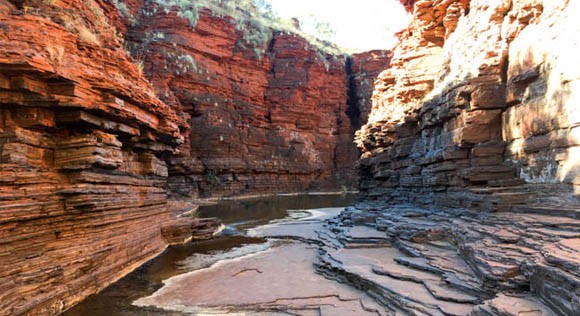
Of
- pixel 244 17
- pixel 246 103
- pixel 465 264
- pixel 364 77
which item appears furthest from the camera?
pixel 364 77

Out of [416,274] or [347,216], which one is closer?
[416,274]

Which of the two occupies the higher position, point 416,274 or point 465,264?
point 465,264

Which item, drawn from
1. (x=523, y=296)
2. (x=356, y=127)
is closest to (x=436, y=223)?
(x=523, y=296)

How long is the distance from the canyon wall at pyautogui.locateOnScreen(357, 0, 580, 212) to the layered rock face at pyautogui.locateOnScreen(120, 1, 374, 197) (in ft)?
75.8

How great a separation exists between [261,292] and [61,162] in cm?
549

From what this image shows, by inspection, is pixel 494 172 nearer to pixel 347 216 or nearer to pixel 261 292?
pixel 347 216

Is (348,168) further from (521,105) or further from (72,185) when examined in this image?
(72,185)

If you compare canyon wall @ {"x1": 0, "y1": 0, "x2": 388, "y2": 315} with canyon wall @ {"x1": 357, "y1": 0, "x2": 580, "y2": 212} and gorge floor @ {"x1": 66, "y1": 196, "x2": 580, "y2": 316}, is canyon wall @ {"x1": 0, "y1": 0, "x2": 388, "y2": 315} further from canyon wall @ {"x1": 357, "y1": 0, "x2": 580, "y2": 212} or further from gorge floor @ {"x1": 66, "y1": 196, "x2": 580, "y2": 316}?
canyon wall @ {"x1": 357, "y1": 0, "x2": 580, "y2": 212}

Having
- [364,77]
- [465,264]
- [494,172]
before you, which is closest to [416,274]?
[465,264]

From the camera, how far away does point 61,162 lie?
834 centimetres

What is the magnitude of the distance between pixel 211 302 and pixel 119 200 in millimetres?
4449

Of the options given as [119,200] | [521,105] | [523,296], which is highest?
[521,105]

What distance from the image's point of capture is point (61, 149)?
A: 27.8ft

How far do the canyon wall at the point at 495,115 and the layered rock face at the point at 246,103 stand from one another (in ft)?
75.8
